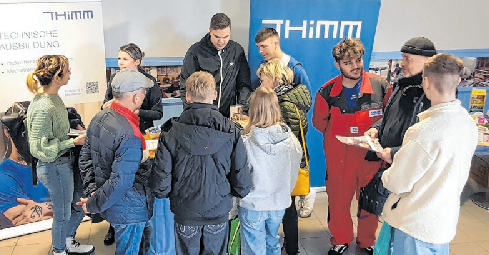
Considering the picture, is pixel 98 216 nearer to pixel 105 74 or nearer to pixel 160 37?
pixel 105 74

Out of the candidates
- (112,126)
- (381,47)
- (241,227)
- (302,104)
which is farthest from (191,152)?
(381,47)

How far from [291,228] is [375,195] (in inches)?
26.2

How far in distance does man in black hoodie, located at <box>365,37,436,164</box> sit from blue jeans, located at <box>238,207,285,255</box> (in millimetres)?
857

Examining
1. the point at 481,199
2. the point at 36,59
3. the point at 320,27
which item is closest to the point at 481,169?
the point at 481,199

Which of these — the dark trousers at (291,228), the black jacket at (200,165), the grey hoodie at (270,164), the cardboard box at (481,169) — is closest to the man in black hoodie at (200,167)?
the black jacket at (200,165)

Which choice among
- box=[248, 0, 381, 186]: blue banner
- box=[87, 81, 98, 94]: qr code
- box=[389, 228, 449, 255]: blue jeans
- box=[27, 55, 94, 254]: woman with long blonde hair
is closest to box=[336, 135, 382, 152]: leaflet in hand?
box=[389, 228, 449, 255]: blue jeans

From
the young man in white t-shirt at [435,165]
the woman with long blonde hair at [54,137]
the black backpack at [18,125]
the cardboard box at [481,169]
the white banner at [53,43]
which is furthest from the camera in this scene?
the cardboard box at [481,169]

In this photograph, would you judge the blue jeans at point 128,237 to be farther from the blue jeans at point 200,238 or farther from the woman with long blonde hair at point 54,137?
the woman with long blonde hair at point 54,137

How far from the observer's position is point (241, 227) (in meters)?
2.81

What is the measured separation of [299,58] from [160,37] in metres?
1.32

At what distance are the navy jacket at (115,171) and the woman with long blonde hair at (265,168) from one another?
24.6 inches

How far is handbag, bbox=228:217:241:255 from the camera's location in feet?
10.0

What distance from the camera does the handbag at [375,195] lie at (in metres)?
2.85

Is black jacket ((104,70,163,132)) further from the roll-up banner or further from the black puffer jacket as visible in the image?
the black puffer jacket
